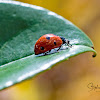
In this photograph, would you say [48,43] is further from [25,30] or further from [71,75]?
[71,75]

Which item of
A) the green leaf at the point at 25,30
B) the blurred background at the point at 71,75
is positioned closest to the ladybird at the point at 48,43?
the green leaf at the point at 25,30

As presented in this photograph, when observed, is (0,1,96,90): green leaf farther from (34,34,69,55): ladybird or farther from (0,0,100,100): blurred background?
(0,0,100,100): blurred background

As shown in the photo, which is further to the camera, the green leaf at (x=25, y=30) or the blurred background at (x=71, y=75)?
the blurred background at (x=71, y=75)

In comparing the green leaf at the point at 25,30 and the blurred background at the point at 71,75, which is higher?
the blurred background at the point at 71,75

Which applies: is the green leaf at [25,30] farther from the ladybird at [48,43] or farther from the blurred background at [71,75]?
the blurred background at [71,75]

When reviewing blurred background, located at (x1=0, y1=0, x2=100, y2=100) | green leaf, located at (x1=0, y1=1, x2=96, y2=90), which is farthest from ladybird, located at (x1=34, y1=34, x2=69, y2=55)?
blurred background, located at (x1=0, y1=0, x2=100, y2=100)
